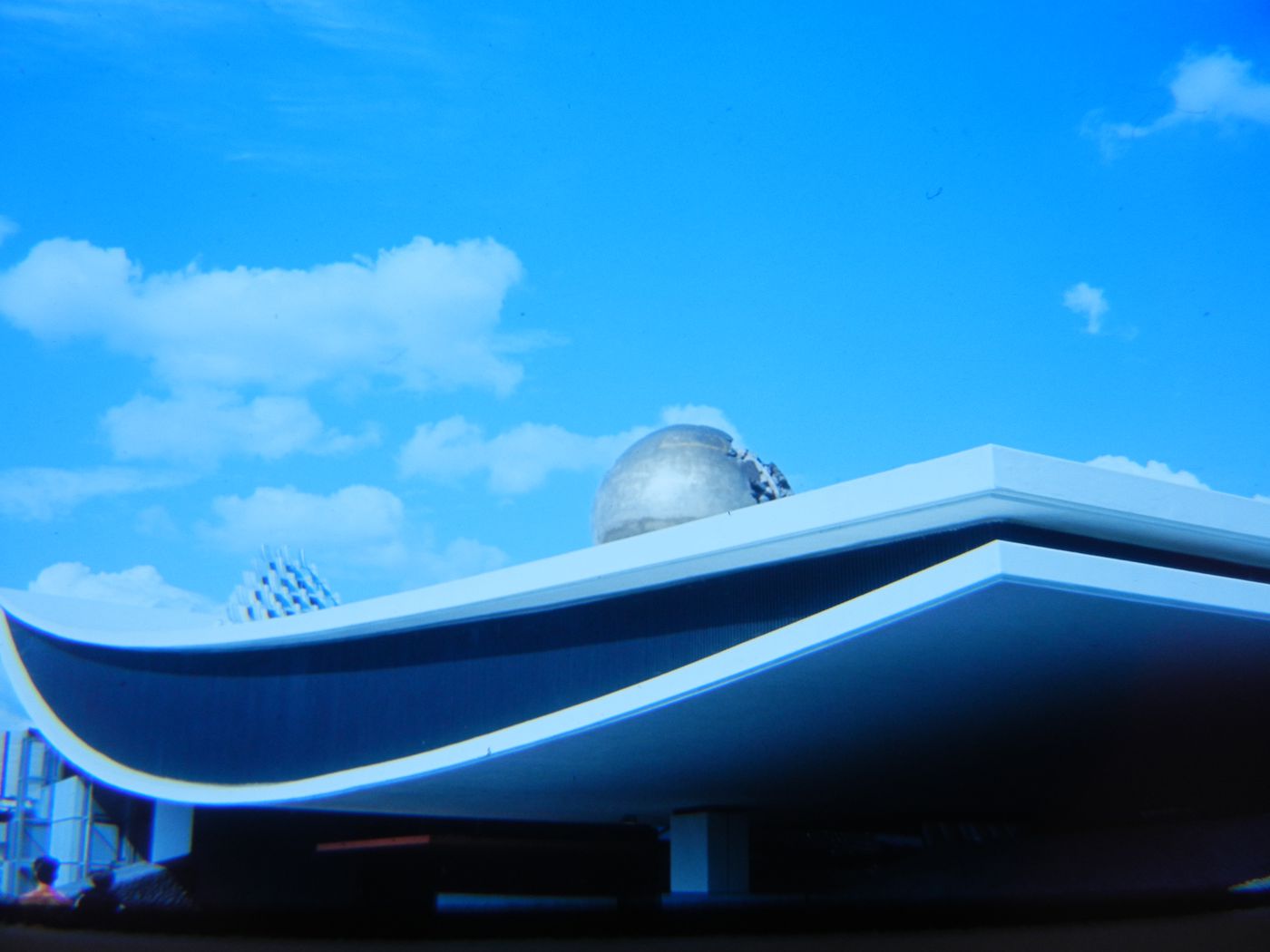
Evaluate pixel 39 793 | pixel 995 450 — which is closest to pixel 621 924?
pixel 995 450

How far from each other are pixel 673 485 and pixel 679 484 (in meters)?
0.08

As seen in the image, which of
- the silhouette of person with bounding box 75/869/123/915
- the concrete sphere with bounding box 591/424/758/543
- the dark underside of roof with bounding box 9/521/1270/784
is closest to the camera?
the silhouette of person with bounding box 75/869/123/915

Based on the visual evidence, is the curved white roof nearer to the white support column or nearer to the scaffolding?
the white support column

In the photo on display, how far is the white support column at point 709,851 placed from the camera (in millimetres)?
18344

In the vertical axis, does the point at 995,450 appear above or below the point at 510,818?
above

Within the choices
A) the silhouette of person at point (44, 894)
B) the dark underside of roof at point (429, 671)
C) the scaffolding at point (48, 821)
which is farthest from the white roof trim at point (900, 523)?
the scaffolding at point (48, 821)

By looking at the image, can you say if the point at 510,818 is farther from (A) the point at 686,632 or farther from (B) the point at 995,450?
(B) the point at 995,450

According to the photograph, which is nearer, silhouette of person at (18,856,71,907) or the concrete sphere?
silhouette of person at (18,856,71,907)

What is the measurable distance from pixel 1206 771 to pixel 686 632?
10628mm

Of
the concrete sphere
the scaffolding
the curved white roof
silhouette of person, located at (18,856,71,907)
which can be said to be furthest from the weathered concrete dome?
the scaffolding

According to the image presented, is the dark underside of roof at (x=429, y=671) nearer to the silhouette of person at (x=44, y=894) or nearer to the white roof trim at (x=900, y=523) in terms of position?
the white roof trim at (x=900, y=523)

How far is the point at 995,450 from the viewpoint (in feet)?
31.1

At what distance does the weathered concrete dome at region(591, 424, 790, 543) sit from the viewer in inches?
679

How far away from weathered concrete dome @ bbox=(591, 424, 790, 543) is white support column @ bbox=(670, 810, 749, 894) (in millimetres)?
5032
